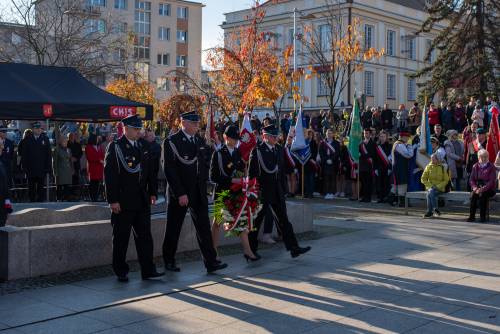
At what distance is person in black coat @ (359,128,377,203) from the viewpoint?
18.5 metres

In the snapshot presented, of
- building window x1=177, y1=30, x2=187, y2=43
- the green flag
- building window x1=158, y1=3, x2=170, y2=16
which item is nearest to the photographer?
the green flag

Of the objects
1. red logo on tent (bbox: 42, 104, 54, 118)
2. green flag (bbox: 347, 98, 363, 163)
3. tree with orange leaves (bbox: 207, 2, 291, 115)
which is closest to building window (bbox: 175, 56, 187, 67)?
tree with orange leaves (bbox: 207, 2, 291, 115)

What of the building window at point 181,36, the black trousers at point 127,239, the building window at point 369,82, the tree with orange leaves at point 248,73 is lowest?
the black trousers at point 127,239

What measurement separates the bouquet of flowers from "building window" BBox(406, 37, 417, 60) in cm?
5498

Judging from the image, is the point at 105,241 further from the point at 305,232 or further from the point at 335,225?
the point at 335,225

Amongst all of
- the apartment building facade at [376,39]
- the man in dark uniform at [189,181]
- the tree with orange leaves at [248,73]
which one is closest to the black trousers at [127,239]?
the man in dark uniform at [189,181]

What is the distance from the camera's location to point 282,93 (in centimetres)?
3069

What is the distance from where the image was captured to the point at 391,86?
200 ft

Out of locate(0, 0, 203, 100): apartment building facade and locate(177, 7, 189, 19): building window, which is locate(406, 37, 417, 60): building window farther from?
locate(177, 7, 189, 19): building window

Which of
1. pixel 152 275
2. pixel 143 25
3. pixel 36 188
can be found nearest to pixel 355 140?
pixel 36 188

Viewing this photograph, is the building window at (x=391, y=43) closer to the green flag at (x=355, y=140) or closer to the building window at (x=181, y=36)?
the building window at (x=181, y=36)

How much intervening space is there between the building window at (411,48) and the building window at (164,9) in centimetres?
3210

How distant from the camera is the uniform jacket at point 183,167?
8812 millimetres

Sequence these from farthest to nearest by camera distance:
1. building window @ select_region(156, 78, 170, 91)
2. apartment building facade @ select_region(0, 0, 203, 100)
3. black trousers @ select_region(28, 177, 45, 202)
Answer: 1. apartment building facade @ select_region(0, 0, 203, 100)
2. building window @ select_region(156, 78, 170, 91)
3. black trousers @ select_region(28, 177, 45, 202)
